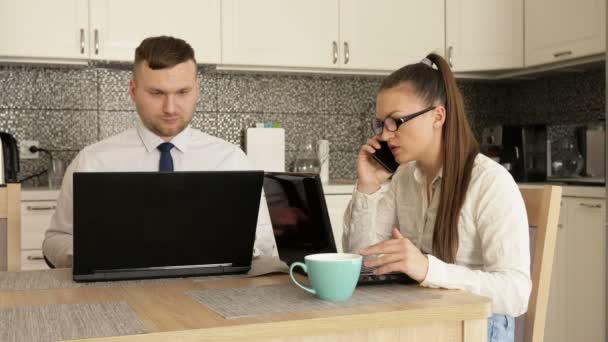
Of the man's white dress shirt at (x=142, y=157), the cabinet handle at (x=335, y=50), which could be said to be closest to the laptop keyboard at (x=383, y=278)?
the man's white dress shirt at (x=142, y=157)

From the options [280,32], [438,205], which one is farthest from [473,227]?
[280,32]

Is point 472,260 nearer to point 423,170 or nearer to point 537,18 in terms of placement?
point 423,170

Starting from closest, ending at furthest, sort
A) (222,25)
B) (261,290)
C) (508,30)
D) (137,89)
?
(261,290)
(137,89)
(222,25)
(508,30)

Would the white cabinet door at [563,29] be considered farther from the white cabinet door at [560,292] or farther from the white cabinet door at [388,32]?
the white cabinet door at [560,292]

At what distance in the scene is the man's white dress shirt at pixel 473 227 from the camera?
1.32 metres

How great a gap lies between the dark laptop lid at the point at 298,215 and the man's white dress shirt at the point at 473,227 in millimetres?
217

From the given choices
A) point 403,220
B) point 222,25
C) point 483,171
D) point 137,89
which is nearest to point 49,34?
point 222,25

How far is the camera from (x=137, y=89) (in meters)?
2.10

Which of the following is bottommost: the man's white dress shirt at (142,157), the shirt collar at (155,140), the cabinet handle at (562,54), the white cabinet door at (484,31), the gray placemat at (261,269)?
the gray placemat at (261,269)

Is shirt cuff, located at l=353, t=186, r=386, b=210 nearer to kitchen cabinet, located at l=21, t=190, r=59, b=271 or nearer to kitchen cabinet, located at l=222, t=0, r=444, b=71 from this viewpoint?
kitchen cabinet, located at l=21, t=190, r=59, b=271

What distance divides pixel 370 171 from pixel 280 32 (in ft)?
6.62

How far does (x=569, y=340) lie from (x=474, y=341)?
7.82 ft

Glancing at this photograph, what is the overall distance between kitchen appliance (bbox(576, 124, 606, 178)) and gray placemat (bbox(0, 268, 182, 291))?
104 inches

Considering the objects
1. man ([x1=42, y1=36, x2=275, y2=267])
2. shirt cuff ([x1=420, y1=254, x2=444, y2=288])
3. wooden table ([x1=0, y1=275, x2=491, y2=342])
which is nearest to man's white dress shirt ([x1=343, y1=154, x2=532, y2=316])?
shirt cuff ([x1=420, y1=254, x2=444, y2=288])
